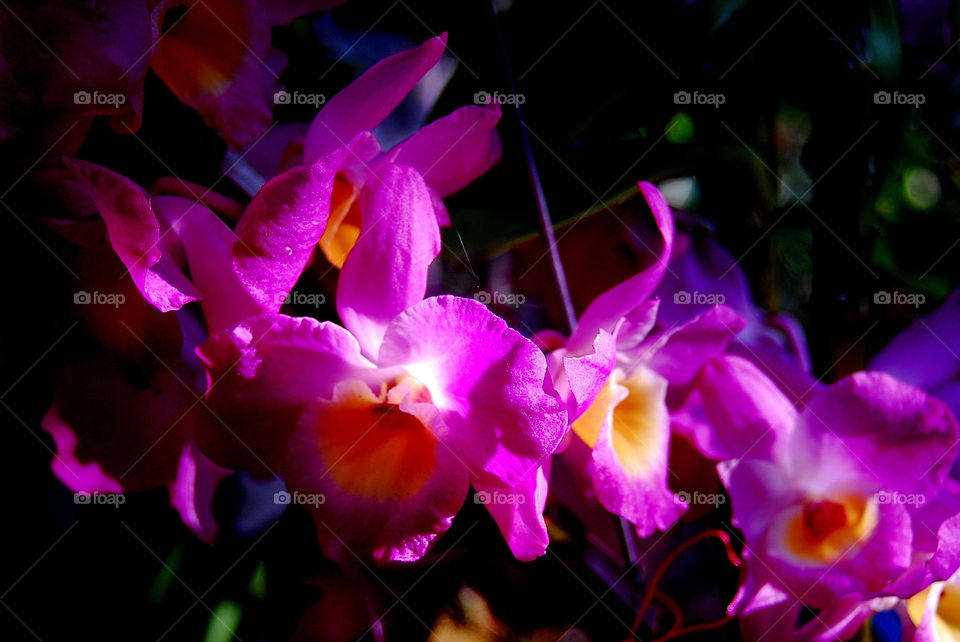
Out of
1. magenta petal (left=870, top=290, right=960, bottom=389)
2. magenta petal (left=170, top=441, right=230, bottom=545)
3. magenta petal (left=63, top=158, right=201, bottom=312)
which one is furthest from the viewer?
magenta petal (left=870, top=290, right=960, bottom=389)

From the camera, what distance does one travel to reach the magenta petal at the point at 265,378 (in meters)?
0.37

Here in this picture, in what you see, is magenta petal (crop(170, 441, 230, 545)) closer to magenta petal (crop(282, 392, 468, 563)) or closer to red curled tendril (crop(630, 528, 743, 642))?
magenta petal (crop(282, 392, 468, 563))

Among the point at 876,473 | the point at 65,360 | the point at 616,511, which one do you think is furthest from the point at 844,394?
the point at 65,360

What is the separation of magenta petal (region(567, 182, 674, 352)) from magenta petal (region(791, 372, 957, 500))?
17cm

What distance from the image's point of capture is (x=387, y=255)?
1.36 ft

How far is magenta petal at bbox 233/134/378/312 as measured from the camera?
1.20ft

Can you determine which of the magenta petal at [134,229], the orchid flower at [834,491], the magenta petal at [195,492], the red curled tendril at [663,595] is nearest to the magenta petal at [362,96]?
the magenta petal at [134,229]

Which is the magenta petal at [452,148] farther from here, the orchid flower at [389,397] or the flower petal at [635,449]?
the flower petal at [635,449]

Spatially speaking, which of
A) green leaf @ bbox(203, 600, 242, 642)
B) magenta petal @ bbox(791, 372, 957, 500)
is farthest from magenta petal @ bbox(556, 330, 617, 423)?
green leaf @ bbox(203, 600, 242, 642)

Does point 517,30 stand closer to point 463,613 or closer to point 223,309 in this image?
point 223,309

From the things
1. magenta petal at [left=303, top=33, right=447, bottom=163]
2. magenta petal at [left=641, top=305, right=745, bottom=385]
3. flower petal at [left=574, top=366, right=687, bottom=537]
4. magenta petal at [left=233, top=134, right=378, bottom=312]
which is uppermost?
magenta petal at [left=303, top=33, right=447, bottom=163]

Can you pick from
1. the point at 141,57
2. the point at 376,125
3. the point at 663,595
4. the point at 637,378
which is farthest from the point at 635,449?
the point at 141,57

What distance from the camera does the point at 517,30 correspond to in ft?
1.92

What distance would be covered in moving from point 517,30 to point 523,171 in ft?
0.45
